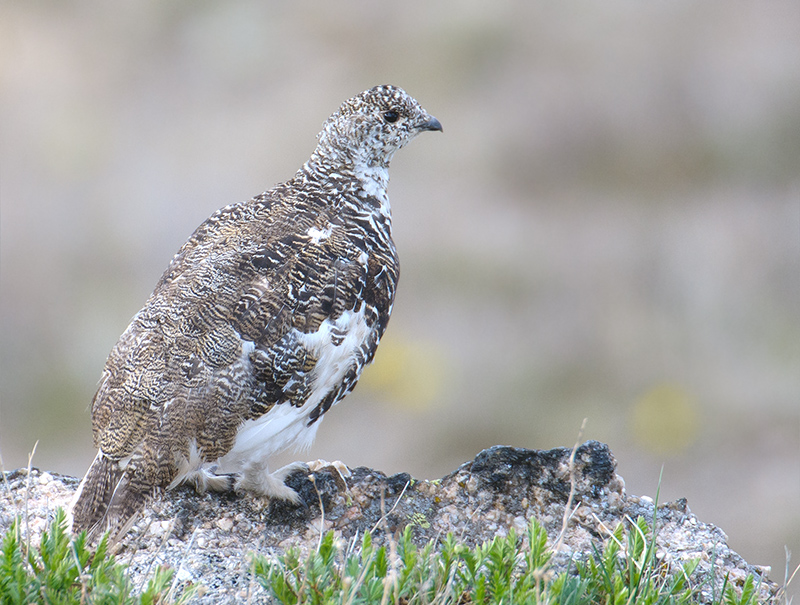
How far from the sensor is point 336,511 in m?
4.23

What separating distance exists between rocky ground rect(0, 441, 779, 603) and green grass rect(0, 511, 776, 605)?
425 mm

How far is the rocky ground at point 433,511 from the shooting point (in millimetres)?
3982

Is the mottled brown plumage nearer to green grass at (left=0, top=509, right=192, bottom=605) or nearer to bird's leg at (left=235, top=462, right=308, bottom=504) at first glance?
bird's leg at (left=235, top=462, right=308, bottom=504)

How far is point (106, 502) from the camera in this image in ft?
12.7

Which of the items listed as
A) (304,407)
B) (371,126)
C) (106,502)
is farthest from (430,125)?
(106,502)

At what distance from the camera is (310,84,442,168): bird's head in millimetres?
4895

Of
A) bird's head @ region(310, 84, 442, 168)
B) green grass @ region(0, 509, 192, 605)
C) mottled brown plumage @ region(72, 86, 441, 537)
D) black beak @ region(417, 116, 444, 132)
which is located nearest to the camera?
green grass @ region(0, 509, 192, 605)

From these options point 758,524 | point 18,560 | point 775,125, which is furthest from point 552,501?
point 775,125

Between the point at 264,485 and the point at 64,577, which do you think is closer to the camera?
the point at 64,577

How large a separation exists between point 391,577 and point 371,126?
262 cm

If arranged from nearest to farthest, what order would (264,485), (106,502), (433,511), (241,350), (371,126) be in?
1. (106,502)
2. (241,350)
3. (433,511)
4. (264,485)
5. (371,126)

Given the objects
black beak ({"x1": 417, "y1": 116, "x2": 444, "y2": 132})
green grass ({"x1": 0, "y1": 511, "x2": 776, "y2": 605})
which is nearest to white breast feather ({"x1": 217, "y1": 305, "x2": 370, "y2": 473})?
green grass ({"x1": 0, "y1": 511, "x2": 776, "y2": 605})

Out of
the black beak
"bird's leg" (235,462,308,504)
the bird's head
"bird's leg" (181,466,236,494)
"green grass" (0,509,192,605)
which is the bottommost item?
"green grass" (0,509,192,605)

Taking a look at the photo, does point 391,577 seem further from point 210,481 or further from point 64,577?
point 210,481
